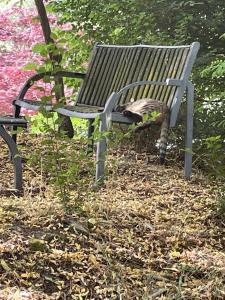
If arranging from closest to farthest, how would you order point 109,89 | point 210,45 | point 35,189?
point 35,189 < point 109,89 < point 210,45

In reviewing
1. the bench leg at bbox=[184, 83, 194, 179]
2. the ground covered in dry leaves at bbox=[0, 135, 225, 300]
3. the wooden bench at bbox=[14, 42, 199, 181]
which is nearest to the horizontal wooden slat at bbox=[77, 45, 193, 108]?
the wooden bench at bbox=[14, 42, 199, 181]

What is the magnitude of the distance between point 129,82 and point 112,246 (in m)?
2.23

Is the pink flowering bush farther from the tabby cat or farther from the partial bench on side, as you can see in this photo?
the partial bench on side

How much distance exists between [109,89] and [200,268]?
250 centimetres

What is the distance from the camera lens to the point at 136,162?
14.8ft

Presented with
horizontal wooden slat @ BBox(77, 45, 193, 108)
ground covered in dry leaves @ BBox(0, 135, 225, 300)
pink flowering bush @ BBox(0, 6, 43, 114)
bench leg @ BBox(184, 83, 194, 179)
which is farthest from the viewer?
pink flowering bush @ BBox(0, 6, 43, 114)

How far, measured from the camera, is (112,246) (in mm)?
2555

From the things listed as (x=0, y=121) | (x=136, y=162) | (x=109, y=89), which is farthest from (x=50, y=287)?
(x=109, y=89)

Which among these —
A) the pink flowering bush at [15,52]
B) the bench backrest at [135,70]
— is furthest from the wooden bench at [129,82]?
the pink flowering bush at [15,52]

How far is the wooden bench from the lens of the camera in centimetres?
389

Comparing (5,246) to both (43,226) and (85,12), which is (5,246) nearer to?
(43,226)

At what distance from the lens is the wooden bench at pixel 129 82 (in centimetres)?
389

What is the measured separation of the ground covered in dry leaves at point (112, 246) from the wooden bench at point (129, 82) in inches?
19.0

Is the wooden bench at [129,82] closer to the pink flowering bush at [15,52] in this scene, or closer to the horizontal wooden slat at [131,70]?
the horizontal wooden slat at [131,70]
